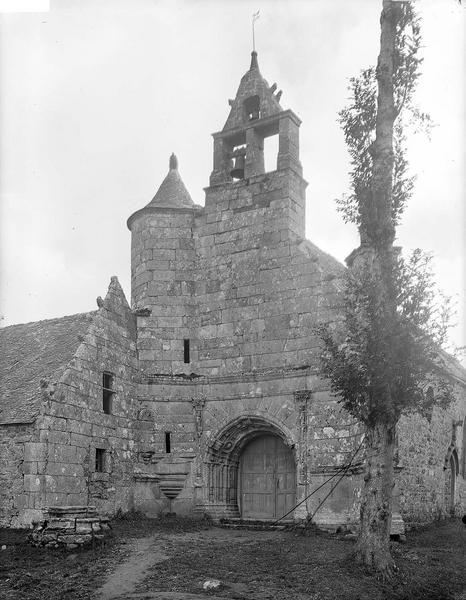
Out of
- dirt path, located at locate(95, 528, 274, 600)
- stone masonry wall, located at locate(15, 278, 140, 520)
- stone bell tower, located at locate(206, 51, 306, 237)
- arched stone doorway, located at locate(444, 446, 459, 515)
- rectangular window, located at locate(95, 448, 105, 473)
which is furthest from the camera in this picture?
arched stone doorway, located at locate(444, 446, 459, 515)

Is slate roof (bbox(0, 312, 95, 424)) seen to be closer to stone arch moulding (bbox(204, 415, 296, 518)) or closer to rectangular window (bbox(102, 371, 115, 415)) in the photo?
rectangular window (bbox(102, 371, 115, 415))

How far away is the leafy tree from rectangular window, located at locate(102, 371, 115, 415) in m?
6.05

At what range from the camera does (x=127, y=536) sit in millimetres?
14469

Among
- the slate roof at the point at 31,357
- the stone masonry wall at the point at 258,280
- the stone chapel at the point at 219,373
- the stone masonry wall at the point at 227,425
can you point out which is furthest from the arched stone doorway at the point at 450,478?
the slate roof at the point at 31,357

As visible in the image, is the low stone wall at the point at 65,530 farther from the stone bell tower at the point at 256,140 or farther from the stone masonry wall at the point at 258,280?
the stone bell tower at the point at 256,140

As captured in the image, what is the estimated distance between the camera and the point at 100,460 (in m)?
16.5

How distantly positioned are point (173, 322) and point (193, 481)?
3.95 metres

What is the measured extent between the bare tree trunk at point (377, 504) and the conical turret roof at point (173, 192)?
9366 mm

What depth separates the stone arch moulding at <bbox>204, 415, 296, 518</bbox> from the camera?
56.9 feet

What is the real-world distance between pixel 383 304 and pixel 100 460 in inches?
306

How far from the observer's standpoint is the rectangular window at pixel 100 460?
1642cm

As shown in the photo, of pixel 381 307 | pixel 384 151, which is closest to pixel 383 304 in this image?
pixel 381 307

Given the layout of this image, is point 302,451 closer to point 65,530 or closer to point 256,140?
point 65,530

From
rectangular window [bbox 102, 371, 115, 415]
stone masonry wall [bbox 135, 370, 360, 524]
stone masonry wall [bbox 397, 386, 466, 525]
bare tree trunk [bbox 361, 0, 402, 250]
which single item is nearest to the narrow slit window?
stone masonry wall [bbox 135, 370, 360, 524]
